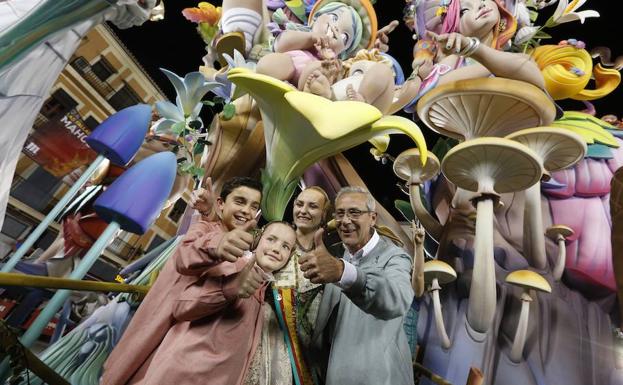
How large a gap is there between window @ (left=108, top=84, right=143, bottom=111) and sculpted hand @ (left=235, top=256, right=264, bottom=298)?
6.06 m

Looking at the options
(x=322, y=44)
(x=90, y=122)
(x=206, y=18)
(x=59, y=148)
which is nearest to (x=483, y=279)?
(x=322, y=44)

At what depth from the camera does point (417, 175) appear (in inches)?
97.0

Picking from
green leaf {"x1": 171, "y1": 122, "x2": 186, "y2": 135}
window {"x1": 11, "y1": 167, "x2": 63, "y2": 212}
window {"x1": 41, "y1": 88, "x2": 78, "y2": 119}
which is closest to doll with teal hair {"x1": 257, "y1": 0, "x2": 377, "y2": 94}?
green leaf {"x1": 171, "y1": 122, "x2": 186, "y2": 135}

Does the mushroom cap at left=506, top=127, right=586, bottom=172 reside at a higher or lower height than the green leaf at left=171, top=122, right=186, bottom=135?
higher

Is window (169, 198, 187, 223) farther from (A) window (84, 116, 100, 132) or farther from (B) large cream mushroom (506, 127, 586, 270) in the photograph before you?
(B) large cream mushroom (506, 127, 586, 270)

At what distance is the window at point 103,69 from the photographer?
6131 millimetres

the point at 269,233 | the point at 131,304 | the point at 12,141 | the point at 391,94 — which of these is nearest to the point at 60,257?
the point at 131,304

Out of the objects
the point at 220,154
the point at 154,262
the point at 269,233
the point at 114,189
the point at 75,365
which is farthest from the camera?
the point at 154,262

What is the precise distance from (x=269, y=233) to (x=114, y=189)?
0.96 meters

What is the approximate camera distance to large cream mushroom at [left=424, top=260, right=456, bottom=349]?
2.18 m

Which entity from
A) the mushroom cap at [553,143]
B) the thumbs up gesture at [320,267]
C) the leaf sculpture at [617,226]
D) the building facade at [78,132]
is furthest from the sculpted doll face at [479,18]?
the building facade at [78,132]

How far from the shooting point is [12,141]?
59.4 inches

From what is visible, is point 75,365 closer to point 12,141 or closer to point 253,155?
point 12,141

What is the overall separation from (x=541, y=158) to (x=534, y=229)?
411mm
